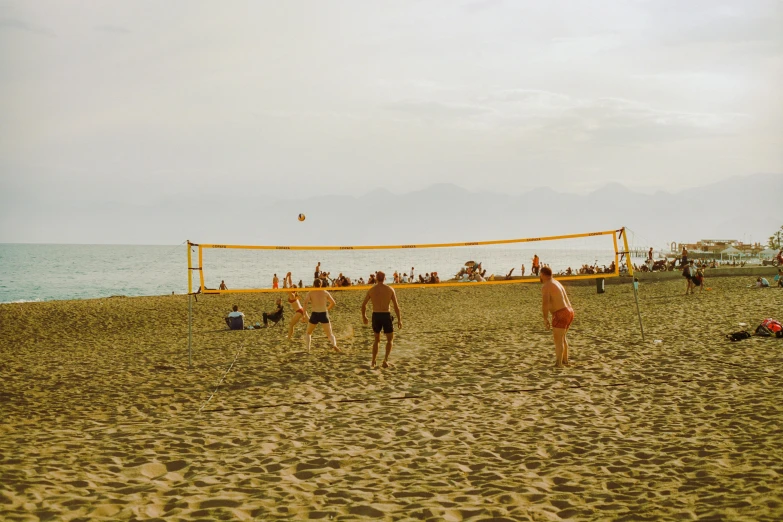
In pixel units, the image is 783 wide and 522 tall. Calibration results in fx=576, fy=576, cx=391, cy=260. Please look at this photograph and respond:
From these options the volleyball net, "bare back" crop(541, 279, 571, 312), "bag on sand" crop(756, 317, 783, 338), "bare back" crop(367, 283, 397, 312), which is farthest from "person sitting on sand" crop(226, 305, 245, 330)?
"bag on sand" crop(756, 317, 783, 338)

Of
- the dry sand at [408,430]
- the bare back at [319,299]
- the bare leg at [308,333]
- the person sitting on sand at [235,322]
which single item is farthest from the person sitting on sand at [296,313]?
the person sitting on sand at [235,322]

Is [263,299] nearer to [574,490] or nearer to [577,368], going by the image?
[577,368]

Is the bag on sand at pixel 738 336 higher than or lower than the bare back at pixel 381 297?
lower

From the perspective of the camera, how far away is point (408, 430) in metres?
6.14

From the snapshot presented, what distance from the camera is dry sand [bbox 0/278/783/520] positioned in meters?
4.28

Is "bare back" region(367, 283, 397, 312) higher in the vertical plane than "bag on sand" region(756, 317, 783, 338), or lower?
higher

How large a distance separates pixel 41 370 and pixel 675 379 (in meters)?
10.6

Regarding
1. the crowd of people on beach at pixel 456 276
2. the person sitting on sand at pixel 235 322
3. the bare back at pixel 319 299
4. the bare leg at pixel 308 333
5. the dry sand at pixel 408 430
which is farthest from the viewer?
the crowd of people on beach at pixel 456 276

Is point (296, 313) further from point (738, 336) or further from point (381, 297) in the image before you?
point (738, 336)

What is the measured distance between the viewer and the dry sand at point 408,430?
4281 mm

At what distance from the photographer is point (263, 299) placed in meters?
26.3

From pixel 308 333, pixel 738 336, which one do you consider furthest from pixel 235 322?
pixel 738 336

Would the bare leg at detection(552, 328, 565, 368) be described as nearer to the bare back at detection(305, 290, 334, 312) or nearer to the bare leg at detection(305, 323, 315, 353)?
the bare back at detection(305, 290, 334, 312)

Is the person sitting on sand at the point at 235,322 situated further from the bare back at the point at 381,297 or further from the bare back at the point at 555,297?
the bare back at the point at 555,297
